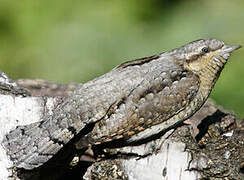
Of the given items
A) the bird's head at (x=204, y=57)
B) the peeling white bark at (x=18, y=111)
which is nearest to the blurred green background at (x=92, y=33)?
the bird's head at (x=204, y=57)

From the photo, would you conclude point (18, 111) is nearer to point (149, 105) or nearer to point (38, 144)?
point (38, 144)

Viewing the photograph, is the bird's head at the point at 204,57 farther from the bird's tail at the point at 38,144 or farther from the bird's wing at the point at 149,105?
the bird's tail at the point at 38,144


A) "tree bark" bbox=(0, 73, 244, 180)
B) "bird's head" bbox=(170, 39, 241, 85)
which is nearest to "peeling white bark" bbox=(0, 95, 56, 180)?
"tree bark" bbox=(0, 73, 244, 180)

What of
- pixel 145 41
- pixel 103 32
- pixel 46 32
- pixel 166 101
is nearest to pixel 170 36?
pixel 145 41

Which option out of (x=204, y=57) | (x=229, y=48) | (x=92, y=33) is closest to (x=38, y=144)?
(x=204, y=57)

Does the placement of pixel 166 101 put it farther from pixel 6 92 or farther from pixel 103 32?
pixel 103 32

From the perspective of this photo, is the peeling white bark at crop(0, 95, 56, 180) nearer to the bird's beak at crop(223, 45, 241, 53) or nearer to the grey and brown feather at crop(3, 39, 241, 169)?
the grey and brown feather at crop(3, 39, 241, 169)
